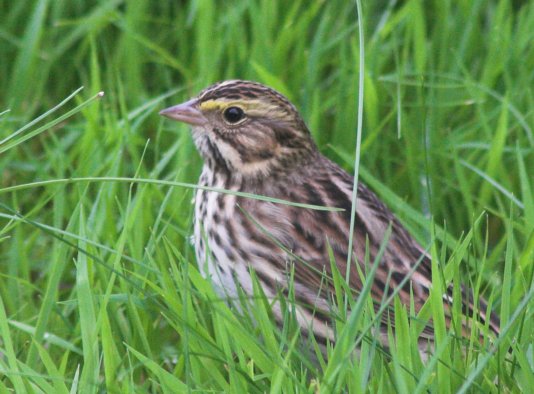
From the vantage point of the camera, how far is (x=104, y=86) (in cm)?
630

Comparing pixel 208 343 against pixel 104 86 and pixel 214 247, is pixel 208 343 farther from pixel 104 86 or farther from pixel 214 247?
pixel 104 86

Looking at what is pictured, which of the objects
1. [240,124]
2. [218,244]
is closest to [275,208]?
[218,244]

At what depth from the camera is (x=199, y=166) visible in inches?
218

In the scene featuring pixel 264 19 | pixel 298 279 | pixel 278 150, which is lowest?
pixel 298 279

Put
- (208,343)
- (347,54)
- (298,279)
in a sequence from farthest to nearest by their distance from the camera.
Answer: (347,54)
(298,279)
(208,343)

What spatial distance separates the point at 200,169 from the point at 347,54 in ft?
4.01

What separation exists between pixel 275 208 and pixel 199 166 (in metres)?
0.95

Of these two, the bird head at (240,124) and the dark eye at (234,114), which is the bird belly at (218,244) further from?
the dark eye at (234,114)

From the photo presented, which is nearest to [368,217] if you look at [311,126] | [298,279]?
[298,279]

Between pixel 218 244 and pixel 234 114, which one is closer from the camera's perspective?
pixel 218 244

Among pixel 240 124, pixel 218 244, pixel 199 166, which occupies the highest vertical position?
pixel 240 124

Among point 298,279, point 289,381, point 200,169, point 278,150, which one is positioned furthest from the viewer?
point 200,169

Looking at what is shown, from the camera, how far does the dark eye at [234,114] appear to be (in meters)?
4.78

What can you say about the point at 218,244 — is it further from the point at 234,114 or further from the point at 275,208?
the point at 234,114
